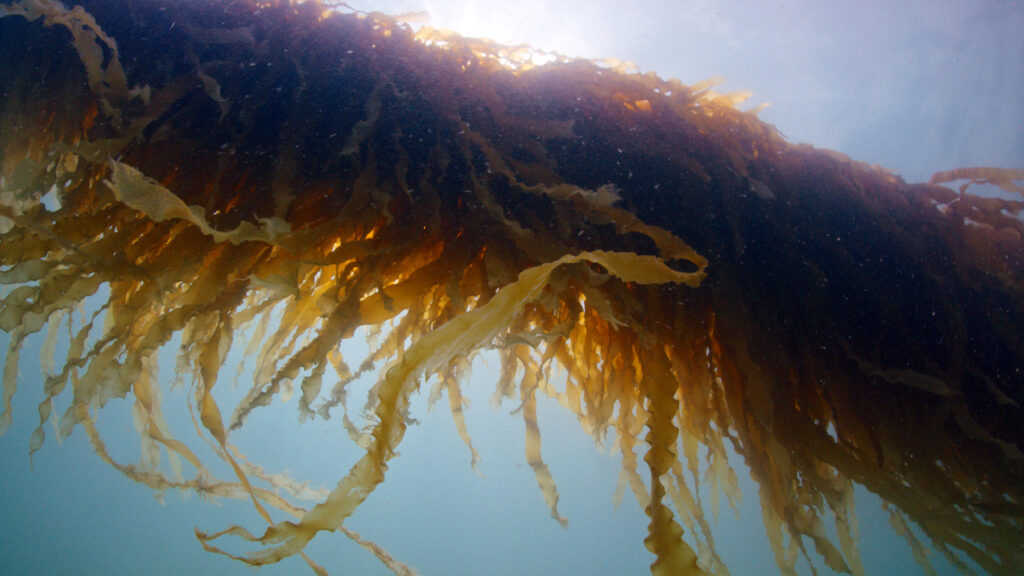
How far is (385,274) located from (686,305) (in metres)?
0.63

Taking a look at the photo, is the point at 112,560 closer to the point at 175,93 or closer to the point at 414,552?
the point at 414,552

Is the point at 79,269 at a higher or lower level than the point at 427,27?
lower

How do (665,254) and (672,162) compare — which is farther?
(672,162)

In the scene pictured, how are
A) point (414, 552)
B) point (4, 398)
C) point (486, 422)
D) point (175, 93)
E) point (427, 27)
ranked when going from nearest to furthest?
point (175, 93)
point (4, 398)
point (427, 27)
point (486, 422)
point (414, 552)

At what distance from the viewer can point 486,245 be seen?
0.98 meters

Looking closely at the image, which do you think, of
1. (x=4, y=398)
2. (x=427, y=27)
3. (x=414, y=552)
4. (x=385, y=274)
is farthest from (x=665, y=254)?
(x=414, y=552)

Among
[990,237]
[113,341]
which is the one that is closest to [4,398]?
[113,341]

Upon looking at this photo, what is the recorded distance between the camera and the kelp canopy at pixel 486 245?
92 cm

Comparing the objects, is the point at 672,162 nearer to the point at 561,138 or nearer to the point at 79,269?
the point at 561,138

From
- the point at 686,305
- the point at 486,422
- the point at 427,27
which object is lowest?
the point at 686,305

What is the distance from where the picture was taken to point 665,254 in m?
0.87

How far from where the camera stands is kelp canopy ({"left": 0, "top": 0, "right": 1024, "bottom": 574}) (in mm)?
920

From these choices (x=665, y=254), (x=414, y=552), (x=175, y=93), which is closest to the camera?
(x=665, y=254)

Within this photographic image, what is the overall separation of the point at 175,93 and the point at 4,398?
80cm
